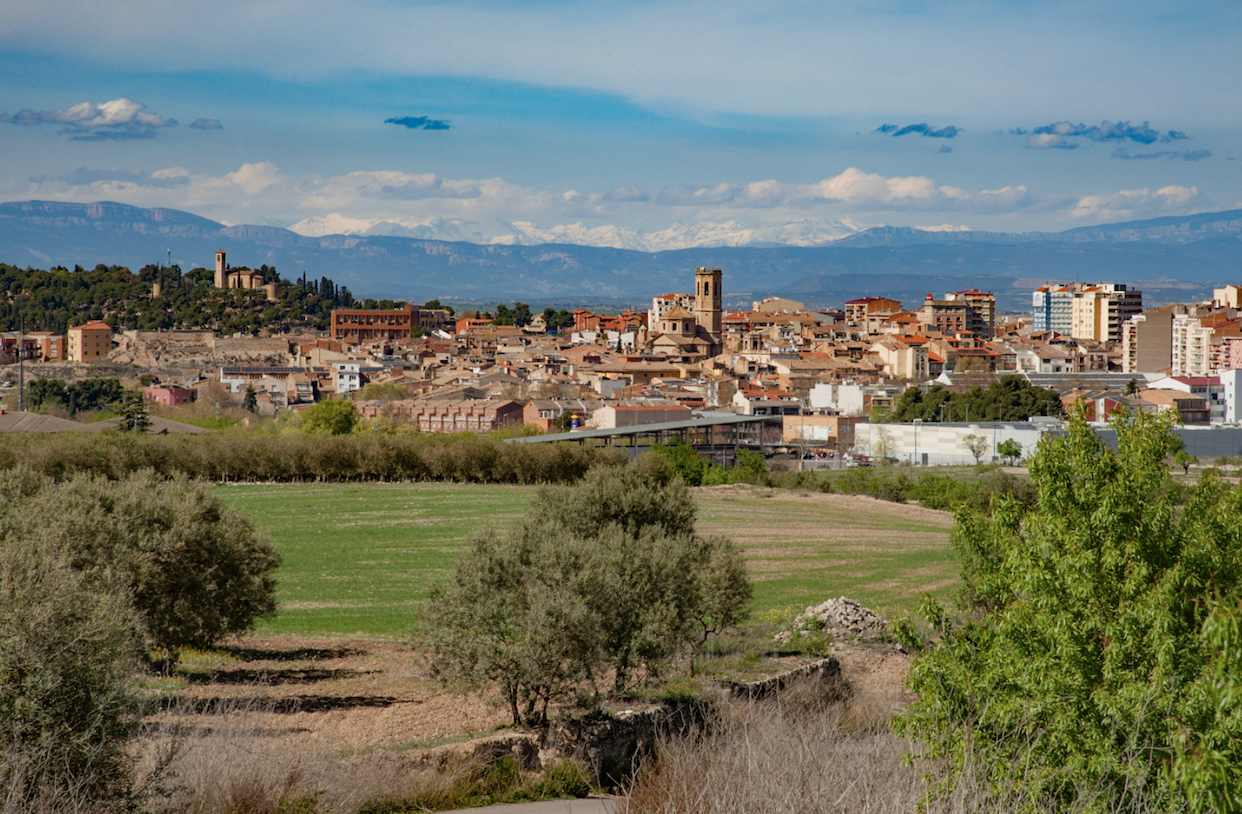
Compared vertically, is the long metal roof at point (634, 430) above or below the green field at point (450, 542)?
above

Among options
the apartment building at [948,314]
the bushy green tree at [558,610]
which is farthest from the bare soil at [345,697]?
the apartment building at [948,314]

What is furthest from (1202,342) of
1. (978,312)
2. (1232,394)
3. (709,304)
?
(709,304)

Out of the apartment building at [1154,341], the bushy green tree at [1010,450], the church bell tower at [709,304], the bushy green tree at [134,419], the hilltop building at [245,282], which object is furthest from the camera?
the hilltop building at [245,282]

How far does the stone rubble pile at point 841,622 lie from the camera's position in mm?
20703

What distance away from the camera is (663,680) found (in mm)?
15945

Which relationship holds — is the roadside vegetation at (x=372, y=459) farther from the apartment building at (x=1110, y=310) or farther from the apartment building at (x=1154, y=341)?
the apartment building at (x=1110, y=310)

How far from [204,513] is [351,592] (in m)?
9.43

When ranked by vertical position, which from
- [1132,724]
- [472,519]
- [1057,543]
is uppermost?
[1057,543]

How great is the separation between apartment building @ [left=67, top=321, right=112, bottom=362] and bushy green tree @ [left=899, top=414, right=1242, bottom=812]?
6005 inches

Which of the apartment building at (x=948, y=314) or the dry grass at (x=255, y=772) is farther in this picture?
the apartment building at (x=948, y=314)

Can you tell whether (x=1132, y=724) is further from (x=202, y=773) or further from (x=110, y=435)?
(x=110, y=435)

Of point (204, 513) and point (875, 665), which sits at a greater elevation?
point (204, 513)

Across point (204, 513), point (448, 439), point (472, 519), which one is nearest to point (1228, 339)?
point (448, 439)

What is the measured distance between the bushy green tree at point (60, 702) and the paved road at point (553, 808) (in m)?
3.91
